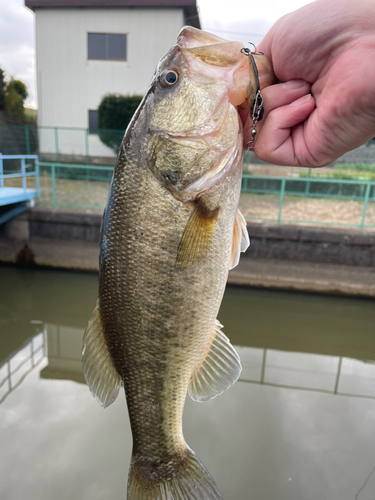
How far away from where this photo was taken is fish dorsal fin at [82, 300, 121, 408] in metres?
1.54

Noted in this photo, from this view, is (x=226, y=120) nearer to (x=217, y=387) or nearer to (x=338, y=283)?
(x=217, y=387)

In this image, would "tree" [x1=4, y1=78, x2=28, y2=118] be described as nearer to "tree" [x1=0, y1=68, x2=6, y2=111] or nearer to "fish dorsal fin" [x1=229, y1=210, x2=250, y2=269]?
"tree" [x1=0, y1=68, x2=6, y2=111]

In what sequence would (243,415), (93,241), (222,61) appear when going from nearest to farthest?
(222,61) → (243,415) → (93,241)

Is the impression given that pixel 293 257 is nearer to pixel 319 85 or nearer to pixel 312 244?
pixel 312 244

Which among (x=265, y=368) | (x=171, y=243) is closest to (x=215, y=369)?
(x=171, y=243)

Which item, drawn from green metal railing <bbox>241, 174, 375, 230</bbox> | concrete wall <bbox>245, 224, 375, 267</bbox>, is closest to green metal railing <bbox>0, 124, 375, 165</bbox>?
green metal railing <bbox>241, 174, 375, 230</bbox>

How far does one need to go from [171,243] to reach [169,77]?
1.97ft

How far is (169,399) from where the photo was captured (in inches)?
61.6

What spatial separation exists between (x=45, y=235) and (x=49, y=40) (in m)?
9.91

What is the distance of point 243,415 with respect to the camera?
4.16 metres

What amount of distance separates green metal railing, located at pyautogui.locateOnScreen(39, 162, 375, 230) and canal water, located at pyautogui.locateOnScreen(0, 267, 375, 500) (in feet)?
8.93

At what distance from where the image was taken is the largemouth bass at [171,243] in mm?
1356

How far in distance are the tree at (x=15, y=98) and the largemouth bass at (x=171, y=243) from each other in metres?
16.3

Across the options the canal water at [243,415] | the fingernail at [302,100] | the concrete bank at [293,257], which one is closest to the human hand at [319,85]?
the fingernail at [302,100]
